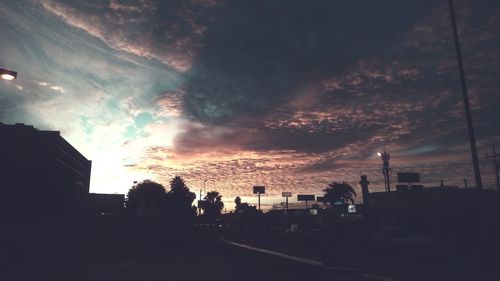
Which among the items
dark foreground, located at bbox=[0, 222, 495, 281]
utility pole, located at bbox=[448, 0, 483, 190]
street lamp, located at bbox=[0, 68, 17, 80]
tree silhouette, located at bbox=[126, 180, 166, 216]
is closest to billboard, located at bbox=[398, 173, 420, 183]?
utility pole, located at bbox=[448, 0, 483, 190]

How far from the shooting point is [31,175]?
167 ft

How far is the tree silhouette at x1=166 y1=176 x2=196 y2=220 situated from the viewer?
107 m

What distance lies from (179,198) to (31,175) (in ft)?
210

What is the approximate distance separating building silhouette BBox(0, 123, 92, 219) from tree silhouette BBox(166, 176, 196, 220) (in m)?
48.9

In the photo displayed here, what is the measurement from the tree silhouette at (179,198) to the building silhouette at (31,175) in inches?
1926

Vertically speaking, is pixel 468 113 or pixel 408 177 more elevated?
pixel 408 177

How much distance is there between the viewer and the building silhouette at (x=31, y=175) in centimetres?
4805

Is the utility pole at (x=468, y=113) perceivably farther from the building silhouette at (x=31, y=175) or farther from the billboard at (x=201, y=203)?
the billboard at (x=201, y=203)

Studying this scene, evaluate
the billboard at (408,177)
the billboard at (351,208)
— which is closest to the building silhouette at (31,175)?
the billboard at (408,177)

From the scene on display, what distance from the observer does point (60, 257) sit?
22.8 metres

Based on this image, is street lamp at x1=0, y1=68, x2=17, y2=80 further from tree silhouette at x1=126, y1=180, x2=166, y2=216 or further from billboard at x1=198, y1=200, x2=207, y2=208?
billboard at x1=198, y1=200, x2=207, y2=208

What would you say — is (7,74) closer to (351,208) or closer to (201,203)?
(351,208)

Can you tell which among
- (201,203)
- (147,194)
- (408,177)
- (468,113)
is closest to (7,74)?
(468,113)

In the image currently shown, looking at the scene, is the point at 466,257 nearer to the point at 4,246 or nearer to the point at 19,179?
the point at 4,246
